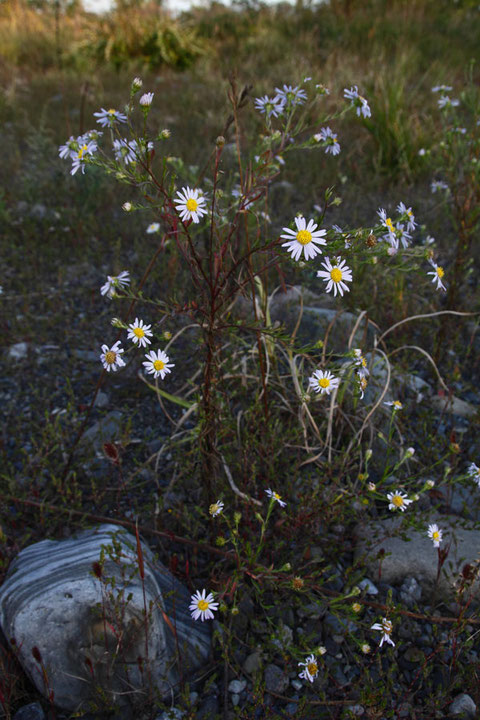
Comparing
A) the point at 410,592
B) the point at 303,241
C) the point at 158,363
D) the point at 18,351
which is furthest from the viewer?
the point at 18,351

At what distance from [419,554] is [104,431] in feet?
5.05

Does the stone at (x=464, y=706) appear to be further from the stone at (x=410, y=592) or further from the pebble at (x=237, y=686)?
the pebble at (x=237, y=686)

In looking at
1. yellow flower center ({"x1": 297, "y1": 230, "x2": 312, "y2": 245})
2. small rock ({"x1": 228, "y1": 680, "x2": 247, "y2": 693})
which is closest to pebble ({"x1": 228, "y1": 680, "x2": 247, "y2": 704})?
small rock ({"x1": 228, "y1": 680, "x2": 247, "y2": 693})

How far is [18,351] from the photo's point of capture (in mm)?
3131

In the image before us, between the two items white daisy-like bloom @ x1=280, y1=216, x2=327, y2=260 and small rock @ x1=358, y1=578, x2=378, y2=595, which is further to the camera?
small rock @ x1=358, y1=578, x2=378, y2=595

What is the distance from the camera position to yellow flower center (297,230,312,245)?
58.6 inches

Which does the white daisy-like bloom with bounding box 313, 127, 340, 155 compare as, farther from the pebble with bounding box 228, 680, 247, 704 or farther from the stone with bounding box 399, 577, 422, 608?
the pebble with bounding box 228, 680, 247, 704

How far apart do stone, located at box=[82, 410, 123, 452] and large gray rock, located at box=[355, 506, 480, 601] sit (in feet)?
4.04

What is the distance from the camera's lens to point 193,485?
243 centimetres

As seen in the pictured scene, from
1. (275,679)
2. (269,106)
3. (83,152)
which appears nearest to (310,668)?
(275,679)

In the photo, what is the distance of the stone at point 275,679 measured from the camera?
5.85 ft

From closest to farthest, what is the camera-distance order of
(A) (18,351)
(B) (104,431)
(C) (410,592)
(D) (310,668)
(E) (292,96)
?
(D) (310,668) → (E) (292,96) → (C) (410,592) → (B) (104,431) → (A) (18,351)

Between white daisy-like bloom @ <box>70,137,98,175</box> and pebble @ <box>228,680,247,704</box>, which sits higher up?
white daisy-like bloom @ <box>70,137,98,175</box>

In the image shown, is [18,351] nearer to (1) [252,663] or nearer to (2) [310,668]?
(1) [252,663]
